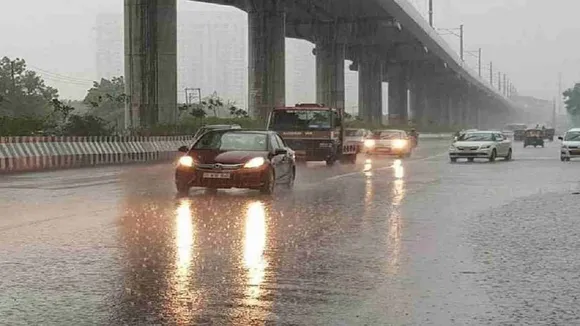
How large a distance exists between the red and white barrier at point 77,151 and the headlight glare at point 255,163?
488 inches

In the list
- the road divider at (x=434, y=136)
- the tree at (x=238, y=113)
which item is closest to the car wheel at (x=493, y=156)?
the tree at (x=238, y=113)

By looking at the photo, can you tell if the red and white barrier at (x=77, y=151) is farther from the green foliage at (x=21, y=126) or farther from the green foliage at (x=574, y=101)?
the green foliage at (x=574, y=101)

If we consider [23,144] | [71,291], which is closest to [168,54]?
[23,144]

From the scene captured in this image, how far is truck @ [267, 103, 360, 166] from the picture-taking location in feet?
109

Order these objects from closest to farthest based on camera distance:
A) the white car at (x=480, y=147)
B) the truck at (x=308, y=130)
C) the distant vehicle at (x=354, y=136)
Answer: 1. the truck at (x=308, y=130)
2. the white car at (x=480, y=147)
3. the distant vehicle at (x=354, y=136)

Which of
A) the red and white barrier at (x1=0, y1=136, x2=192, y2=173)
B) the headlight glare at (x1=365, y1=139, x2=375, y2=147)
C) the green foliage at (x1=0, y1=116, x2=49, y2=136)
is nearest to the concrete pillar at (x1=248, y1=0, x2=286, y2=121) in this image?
the headlight glare at (x1=365, y1=139, x2=375, y2=147)

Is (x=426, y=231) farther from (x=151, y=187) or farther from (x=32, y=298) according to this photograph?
(x=151, y=187)

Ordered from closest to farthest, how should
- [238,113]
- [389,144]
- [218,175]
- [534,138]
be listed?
[218,175] → [389,144] → [238,113] → [534,138]

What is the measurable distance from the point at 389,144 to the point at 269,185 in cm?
2776

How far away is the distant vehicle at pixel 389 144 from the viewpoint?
44.7 meters

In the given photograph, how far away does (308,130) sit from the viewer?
33.4 m

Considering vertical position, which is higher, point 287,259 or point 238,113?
point 238,113

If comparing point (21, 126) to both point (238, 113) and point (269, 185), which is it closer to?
point (269, 185)

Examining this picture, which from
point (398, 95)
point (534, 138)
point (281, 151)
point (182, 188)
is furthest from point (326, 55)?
point (182, 188)
